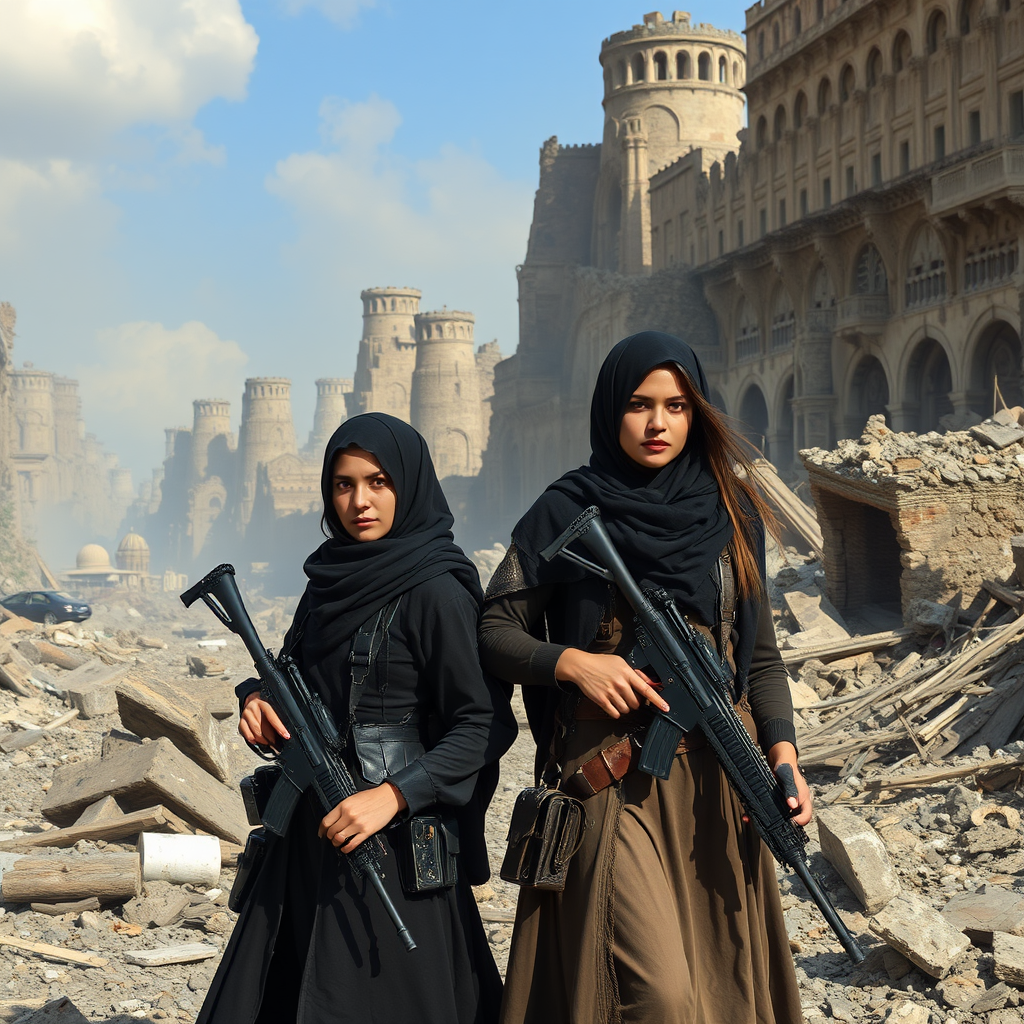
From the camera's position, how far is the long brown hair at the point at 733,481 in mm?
3020

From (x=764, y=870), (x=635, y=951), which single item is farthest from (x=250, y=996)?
(x=764, y=870)

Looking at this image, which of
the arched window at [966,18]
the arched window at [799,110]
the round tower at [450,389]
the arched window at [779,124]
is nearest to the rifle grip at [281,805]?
the arched window at [966,18]

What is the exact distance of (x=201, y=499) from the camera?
336ft

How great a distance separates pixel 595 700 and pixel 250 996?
1121 millimetres

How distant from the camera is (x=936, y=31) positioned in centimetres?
2531

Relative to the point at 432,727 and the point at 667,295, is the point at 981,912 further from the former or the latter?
the point at 667,295

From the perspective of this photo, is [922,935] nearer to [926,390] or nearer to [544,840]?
[544,840]

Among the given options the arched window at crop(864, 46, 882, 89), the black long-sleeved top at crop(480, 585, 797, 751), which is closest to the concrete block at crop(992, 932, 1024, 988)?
the black long-sleeved top at crop(480, 585, 797, 751)

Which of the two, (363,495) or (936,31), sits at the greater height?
(936,31)

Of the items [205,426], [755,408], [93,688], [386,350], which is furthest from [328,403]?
[93,688]

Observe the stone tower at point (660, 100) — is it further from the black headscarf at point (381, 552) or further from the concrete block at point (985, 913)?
the black headscarf at point (381, 552)

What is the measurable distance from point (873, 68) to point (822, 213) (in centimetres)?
354

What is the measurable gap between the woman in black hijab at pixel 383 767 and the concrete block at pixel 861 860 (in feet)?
9.97

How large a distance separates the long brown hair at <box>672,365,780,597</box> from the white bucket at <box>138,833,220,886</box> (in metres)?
3.86
